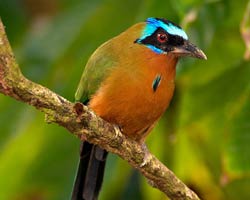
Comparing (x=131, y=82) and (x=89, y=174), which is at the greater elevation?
(x=131, y=82)

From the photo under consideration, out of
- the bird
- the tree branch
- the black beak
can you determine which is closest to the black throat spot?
the bird

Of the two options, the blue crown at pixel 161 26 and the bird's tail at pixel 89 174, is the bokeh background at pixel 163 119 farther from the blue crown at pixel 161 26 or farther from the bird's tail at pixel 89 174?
the bird's tail at pixel 89 174

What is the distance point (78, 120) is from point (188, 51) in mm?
1066

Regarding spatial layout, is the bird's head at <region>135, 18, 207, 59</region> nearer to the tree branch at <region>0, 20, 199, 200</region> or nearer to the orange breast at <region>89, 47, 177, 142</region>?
the orange breast at <region>89, 47, 177, 142</region>

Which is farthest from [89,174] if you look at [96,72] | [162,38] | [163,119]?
[163,119]

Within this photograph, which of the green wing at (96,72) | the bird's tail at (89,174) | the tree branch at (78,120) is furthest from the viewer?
the bird's tail at (89,174)

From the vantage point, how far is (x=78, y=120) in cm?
334

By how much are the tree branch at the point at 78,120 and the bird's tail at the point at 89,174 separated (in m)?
0.64

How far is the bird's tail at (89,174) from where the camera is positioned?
438 cm

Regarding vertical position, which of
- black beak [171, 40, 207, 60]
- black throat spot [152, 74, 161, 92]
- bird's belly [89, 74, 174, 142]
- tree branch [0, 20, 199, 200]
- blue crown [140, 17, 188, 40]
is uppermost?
blue crown [140, 17, 188, 40]

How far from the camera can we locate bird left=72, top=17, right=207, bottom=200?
4043 mm

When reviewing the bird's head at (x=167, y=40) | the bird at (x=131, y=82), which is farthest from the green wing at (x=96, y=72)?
the bird's head at (x=167, y=40)

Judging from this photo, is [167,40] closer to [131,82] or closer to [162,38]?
[162,38]

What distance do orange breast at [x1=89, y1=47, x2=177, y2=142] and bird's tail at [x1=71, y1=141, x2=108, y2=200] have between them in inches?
11.5
